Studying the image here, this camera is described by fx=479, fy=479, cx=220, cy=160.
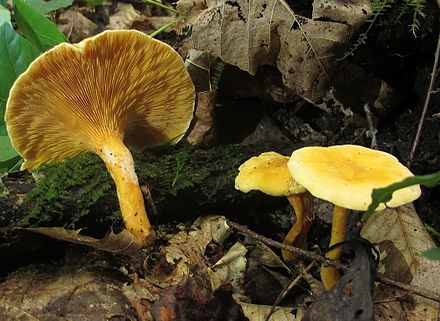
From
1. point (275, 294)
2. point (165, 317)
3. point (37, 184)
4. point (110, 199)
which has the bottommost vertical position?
point (275, 294)

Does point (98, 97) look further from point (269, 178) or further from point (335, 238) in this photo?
point (335, 238)

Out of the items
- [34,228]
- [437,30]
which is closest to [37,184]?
[34,228]

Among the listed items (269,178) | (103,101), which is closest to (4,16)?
(103,101)

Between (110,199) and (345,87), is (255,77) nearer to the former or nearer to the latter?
(345,87)

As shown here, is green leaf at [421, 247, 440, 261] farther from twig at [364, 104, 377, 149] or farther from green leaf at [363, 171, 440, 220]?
twig at [364, 104, 377, 149]

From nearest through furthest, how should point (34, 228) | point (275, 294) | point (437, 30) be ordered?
point (34, 228) < point (275, 294) < point (437, 30)

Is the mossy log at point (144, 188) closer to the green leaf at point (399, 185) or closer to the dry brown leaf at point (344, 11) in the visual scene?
the dry brown leaf at point (344, 11)

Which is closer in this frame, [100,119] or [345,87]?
[100,119]
